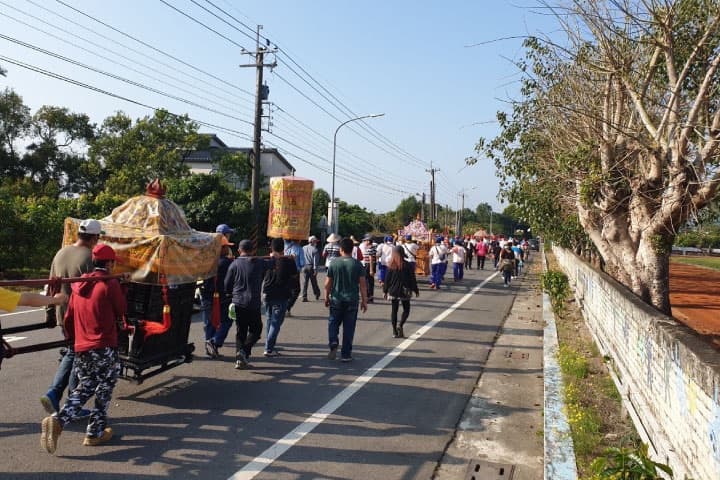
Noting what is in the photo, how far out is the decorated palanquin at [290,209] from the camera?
17.2 metres

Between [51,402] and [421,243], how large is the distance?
59.7 ft

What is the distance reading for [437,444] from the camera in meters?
5.54

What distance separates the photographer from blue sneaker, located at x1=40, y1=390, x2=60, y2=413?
5295 mm

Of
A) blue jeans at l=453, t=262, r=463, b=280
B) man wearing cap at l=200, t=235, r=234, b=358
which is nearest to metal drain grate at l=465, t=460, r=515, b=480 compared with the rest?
man wearing cap at l=200, t=235, r=234, b=358

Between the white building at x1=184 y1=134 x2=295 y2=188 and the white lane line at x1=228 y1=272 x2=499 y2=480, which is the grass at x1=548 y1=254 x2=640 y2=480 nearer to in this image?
the white lane line at x1=228 y1=272 x2=499 y2=480

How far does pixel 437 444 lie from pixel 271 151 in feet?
213

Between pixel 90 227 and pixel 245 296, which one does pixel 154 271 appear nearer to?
pixel 90 227

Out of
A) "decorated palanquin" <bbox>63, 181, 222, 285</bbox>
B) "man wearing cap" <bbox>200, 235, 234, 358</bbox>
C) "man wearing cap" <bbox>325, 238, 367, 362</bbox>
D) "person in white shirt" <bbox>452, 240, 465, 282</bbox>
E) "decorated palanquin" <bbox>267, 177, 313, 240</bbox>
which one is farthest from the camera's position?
"person in white shirt" <bbox>452, 240, 465, 282</bbox>

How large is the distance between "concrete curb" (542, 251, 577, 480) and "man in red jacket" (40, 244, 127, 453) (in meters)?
3.75

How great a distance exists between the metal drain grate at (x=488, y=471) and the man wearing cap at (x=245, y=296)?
3.69m

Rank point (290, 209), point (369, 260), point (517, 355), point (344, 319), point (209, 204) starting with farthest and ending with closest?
1. point (209, 204)
2. point (290, 209)
3. point (369, 260)
4. point (517, 355)
5. point (344, 319)

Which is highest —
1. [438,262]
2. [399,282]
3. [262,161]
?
[262,161]

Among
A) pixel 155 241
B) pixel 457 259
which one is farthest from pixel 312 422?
pixel 457 259

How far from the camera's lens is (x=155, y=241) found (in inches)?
243
